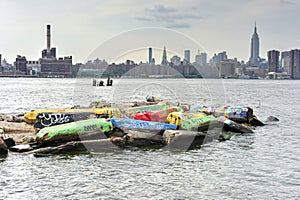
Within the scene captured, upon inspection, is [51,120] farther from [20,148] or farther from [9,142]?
[20,148]

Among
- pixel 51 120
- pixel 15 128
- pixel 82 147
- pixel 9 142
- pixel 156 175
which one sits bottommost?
pixel 156 175

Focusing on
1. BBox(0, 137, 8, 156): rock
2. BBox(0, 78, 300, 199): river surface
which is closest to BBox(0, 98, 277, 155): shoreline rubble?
BBox(0, 137, 8, 156): rock

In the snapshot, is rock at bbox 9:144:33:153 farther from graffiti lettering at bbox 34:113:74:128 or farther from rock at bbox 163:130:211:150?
rock at bbox 163:130:211:150

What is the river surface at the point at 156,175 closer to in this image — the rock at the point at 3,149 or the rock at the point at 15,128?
the rock at the point at 3,149

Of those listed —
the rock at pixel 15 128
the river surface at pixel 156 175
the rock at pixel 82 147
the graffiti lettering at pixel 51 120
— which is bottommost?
the river surface at pixel 156 175

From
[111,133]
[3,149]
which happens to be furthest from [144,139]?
[3,149]

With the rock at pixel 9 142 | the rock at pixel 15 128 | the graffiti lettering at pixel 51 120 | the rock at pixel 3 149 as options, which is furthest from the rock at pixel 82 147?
the rock at pixel 15 128

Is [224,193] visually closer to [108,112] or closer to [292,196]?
[292,196]

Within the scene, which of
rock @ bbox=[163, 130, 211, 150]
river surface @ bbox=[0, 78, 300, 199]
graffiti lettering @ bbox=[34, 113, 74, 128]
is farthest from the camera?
graffiti lettering @ bbox=[34, 113, 74, 128]

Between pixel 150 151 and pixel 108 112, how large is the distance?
9.33 m

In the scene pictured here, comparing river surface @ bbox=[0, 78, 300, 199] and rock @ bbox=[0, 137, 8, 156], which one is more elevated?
rock @ bbox=[0, 137, 8, 156]

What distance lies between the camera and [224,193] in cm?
1532

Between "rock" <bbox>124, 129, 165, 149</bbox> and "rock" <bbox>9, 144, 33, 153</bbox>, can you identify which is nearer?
"rock" <bbox>9, 144, 33, 153</bbox>

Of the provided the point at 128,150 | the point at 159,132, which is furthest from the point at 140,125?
the point at 128,150
